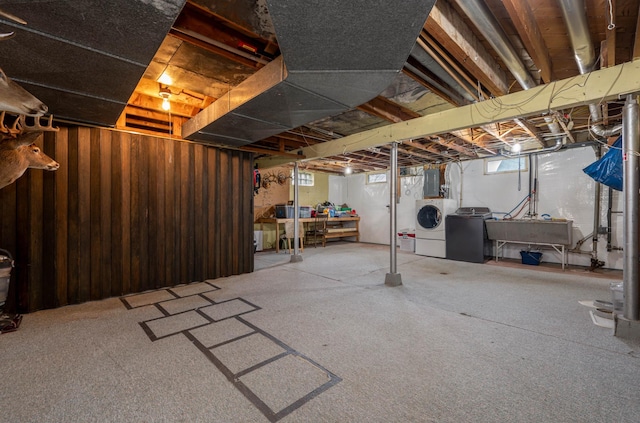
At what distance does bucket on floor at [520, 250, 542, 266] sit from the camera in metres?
5.59

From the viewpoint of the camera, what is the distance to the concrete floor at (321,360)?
155 cm

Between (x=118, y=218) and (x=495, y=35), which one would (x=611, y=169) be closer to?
(x=495, y=35)

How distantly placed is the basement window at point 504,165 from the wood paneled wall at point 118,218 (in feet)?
19.9

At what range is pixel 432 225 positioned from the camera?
6582mm

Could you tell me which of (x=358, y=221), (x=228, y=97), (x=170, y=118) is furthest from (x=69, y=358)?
(x=358, y=221)

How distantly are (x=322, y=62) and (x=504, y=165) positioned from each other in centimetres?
637

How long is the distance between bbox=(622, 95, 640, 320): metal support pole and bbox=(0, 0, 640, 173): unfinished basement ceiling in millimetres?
586

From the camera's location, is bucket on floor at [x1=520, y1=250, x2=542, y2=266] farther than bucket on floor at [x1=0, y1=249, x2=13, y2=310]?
Yes

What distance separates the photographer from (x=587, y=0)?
1.96m

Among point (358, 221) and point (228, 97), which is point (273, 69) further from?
point (358, 221)

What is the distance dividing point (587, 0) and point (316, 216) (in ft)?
22.0

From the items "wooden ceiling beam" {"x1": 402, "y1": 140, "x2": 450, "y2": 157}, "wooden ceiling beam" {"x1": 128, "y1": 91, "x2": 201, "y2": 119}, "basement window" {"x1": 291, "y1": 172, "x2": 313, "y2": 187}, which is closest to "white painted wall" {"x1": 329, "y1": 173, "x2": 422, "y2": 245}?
"basement window" {"x1": 291, "y1": 172, "x2": 313, "y2": 187}

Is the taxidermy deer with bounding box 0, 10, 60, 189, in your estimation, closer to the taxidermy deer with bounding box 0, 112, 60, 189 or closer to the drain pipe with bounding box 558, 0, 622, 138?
the taxidermy deer with bounding box 0, 112, 60, 189

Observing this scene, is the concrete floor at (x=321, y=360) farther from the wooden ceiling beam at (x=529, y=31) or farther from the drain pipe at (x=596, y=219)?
the wooden ceiling beam at (x=529, y=31)
